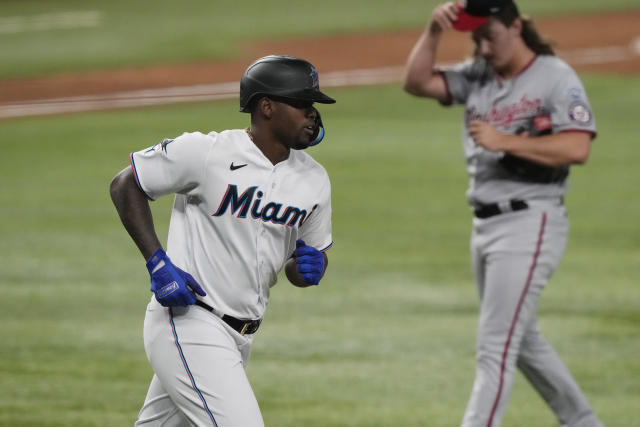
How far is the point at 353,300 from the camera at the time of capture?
891cm

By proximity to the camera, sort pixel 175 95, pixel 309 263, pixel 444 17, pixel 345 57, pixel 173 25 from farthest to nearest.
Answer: pixel 173 25 < pixel 345 57 < pixel 175 95 < pixel 444 17 < pixel 309 263

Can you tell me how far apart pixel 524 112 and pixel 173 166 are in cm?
206

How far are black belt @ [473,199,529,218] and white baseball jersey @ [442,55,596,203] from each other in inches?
1.0

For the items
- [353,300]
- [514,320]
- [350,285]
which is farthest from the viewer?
[350,285]

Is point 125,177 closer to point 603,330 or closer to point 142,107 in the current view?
point 603,330

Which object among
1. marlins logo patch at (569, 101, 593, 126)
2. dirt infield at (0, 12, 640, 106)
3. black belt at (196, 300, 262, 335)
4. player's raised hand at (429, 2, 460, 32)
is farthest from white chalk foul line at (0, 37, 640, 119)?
black belt at (196, 300, 262, 335)

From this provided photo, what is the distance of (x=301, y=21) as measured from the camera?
1195 inches

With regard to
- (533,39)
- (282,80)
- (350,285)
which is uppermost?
(282,80)

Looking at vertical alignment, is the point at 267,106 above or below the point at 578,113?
above

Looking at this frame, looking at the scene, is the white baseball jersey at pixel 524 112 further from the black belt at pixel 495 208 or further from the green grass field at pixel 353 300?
the green grass field at pixel 353 300

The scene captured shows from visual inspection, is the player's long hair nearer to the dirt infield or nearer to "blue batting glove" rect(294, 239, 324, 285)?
"blue batting glove" rect(294, 239, 324, 285)

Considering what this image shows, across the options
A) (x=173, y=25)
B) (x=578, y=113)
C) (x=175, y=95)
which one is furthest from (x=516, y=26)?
(x=173, y=25)

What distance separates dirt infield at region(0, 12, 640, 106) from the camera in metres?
21.9

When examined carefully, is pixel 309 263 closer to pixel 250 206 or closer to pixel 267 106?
pixel 250 206
